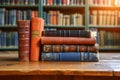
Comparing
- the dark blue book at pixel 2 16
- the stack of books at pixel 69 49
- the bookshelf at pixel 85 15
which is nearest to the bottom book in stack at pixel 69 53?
the stack of books at pixel 69 49

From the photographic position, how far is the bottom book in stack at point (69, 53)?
1.13 meters

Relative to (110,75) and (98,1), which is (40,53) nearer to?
(110,75)

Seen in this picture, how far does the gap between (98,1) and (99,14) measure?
0.18 metres

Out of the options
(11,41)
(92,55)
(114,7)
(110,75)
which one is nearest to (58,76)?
(110,75)

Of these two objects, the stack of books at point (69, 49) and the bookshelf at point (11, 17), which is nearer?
the stack of books at point (69, 49)

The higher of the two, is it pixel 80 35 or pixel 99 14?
pixel 99 14

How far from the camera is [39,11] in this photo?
302cm

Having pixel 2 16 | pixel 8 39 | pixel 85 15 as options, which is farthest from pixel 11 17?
pixel 85 15

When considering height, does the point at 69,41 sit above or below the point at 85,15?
below

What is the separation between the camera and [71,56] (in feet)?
3.74

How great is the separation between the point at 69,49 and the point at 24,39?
245mm

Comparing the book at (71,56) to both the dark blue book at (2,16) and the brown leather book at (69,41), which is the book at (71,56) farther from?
the dark blue book at (2,16)

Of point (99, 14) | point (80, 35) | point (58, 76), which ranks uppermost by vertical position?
point (99, 14)

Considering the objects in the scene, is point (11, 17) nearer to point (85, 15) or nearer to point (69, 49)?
point (85, 15)
